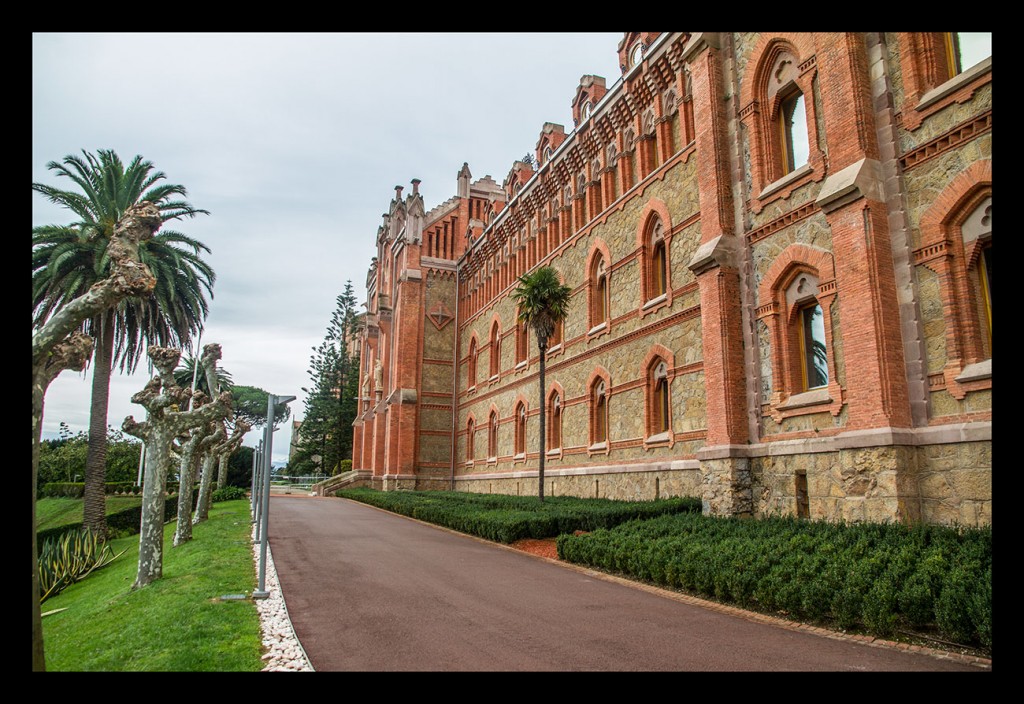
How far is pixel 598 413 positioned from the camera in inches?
869

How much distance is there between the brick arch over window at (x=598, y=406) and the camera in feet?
69.6

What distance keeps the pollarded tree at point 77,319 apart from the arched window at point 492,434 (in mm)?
23040

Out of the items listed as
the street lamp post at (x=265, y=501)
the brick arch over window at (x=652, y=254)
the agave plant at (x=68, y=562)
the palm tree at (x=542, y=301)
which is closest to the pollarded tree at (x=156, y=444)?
the street lamp post at (x=265, y=501)

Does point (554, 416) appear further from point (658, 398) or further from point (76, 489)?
point (76, 489)

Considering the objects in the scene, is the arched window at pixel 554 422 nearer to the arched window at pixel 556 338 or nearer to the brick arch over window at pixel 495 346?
the arched window at pixel 556 338

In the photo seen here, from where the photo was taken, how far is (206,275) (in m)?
25.7

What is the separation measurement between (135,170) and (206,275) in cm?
446

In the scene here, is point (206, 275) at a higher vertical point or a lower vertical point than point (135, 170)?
lower

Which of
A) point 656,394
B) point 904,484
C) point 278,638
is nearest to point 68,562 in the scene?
point 278,638

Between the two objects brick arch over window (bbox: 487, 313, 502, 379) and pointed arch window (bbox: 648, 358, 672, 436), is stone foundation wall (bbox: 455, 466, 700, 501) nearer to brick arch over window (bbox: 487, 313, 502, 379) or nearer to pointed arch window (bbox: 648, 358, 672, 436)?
pointed arch window (bbox: 648, 358, 672, 436)
